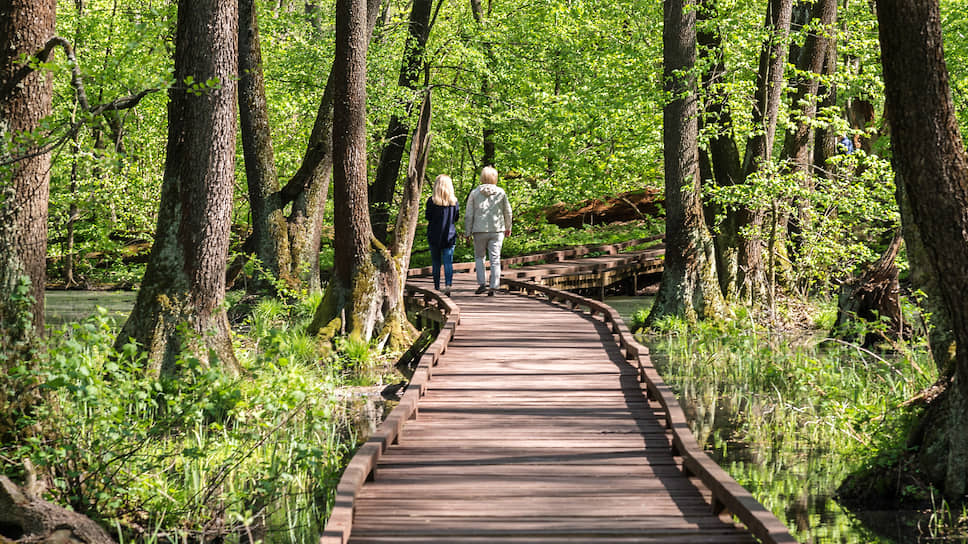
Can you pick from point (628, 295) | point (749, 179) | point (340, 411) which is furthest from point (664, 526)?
point (628, 295)

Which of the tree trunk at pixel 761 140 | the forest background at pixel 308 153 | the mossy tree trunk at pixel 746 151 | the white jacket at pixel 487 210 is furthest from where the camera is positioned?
the mossy tree trunk at pixel 746 151

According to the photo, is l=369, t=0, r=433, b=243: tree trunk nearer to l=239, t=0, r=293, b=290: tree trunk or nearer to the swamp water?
l=239, t=0, r=293, b=290: tree trunk

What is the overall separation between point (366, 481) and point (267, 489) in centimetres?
68

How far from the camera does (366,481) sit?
6.39 meters

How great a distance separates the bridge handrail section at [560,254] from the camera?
23.3 meters

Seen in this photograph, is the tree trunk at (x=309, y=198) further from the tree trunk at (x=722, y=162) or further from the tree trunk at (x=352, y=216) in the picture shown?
the tree trunk at (x=722, y=162)

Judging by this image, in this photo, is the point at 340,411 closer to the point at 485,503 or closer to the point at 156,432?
the point at 156,432

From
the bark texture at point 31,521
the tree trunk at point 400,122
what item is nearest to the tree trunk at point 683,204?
the tree trunk at point 400,122

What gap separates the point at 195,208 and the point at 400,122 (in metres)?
11.9

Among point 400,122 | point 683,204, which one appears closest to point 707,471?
point 683,204

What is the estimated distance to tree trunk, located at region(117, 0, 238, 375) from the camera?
9648 mm

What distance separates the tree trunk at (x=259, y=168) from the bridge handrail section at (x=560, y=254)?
6416 mm

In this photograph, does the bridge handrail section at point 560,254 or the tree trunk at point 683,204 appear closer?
the tree trunk at point 683,204

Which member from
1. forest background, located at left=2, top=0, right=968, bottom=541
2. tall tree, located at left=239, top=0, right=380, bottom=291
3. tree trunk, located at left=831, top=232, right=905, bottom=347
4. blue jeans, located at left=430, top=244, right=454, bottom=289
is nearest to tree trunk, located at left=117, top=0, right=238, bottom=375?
forest background, located at left=2, top=0, right=968, bottom=541
